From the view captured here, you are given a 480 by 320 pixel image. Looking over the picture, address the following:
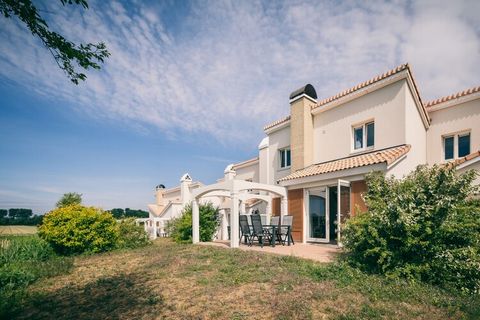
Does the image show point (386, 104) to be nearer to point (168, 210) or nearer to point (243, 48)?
point (243, 48)

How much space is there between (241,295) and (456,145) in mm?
11999

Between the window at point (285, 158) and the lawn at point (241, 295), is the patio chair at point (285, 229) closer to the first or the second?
the lawn at point (241, 295)

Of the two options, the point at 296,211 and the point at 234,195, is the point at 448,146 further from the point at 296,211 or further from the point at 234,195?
the point at 234,195

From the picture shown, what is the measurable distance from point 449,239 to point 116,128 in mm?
17553

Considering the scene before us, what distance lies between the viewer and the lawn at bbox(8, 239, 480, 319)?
4.46 meters

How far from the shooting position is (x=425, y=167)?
7465mm

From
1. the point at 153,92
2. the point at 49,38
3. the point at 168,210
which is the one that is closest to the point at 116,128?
the point at 153,92

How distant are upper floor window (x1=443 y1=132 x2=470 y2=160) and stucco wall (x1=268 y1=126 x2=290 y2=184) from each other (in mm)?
7663

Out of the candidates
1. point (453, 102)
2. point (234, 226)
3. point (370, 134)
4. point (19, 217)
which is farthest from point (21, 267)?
point (19, 217)

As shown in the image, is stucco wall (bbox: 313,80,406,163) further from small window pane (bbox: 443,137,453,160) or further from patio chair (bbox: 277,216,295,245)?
patio chair (bbox: 277,216,295,245)

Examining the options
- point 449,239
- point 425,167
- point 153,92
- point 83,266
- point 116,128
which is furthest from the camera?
point 116,128

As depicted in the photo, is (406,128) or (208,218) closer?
(406,128)

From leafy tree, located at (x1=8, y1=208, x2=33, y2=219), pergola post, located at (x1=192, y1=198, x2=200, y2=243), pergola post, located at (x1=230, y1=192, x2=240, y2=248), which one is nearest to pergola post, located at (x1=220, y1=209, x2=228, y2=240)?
pergola post, located at (x1=192, y1=198, x2=200, y2=243)

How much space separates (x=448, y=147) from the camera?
40.1 feet
